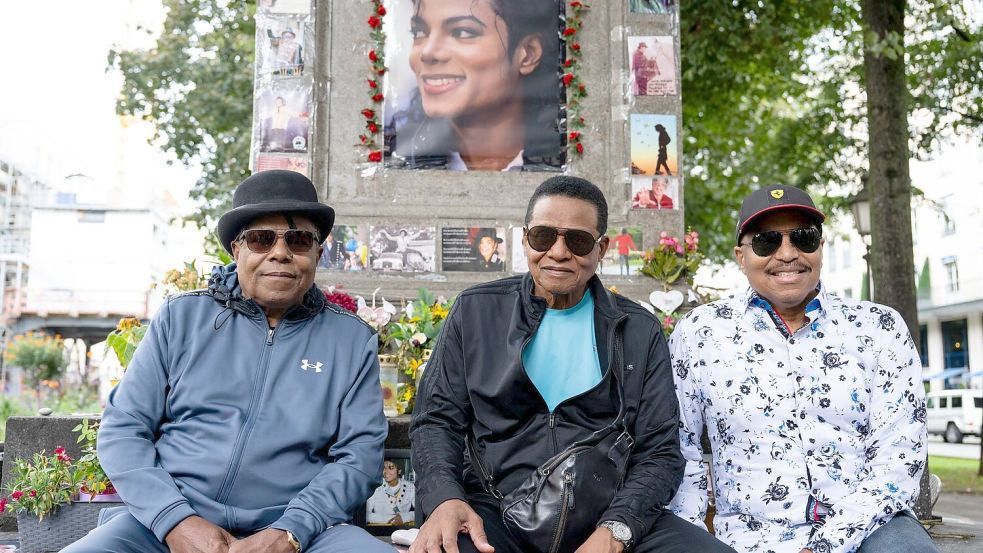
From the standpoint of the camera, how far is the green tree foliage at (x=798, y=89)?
38.1 ft

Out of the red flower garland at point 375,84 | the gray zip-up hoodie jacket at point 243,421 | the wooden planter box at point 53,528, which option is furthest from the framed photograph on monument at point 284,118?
the gray zip-up hoodie jacket at point 243,421

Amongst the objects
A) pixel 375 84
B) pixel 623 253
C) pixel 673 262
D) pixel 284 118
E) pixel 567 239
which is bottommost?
pixel 567 239

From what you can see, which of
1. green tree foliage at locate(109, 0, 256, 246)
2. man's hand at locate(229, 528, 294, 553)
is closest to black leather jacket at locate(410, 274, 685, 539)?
man's hand at locate(229, 528, 294, 553)

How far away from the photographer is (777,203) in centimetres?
350

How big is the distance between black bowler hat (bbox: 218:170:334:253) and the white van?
29376 millimetres

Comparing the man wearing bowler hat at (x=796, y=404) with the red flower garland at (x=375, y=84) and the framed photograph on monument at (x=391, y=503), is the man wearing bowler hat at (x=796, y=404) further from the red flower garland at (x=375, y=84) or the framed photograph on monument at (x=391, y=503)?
the red flower garland at (x=375, y=84)

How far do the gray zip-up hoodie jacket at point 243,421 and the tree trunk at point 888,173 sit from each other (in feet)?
27.8

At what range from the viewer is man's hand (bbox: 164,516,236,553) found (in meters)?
2.98

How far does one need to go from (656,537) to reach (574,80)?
5554mm

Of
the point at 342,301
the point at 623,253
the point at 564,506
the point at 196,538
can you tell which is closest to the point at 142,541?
the point at 196,538

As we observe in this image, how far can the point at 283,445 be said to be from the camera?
128 inches

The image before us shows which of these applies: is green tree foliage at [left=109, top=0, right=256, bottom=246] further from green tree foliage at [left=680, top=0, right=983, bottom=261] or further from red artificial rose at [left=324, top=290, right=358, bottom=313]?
red artificial rose at [left=324, top=290, right=358, bottom=313]

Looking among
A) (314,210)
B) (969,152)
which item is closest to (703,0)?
(314,210)

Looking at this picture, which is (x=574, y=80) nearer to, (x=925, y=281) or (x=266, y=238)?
(x=266, y=238)
